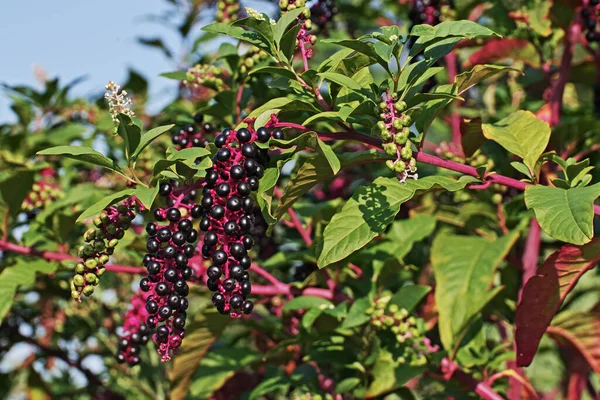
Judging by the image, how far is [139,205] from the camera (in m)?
1.60

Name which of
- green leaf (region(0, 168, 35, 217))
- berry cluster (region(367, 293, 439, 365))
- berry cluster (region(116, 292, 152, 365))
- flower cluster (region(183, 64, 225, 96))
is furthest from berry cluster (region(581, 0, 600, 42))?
green leaf (region(0, 168, 35, 217))

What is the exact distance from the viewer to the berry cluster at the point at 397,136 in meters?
1.49

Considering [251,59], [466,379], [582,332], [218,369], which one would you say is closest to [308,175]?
[251,59]

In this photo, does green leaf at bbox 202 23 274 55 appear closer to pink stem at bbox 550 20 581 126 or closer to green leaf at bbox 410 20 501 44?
green leaf at bbox 410 20 501 44

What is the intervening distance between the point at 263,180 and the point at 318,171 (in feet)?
0.50

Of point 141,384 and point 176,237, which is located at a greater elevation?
point 176,237

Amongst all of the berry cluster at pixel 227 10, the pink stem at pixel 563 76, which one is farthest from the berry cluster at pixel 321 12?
the pink stem at pixel 563 76

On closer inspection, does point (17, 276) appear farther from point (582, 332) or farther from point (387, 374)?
point (582, 332)

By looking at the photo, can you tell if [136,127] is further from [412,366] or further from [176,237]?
[412,366]

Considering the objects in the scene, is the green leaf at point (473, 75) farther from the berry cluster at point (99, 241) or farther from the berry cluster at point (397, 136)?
the berry cluster at point (99, 241)

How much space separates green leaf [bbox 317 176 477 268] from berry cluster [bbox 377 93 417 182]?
135mm

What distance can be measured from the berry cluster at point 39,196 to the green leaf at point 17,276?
320 mm

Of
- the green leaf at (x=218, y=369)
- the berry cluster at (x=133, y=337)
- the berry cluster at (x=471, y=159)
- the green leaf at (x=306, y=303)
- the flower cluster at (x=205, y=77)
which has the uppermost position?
the flower cluster at (x=205, y=77)

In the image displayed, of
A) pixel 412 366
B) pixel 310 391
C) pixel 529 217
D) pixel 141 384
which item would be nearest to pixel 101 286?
pixel 141 384
